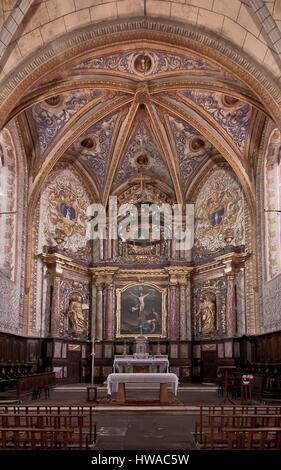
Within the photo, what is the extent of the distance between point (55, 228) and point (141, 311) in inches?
215

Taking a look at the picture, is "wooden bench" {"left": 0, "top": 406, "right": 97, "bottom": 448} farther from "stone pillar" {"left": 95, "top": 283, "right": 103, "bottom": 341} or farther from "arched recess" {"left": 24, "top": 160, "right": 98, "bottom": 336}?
"stone pillar" {"left": 95, "top": 283, "right": 103, "bottom": 341}

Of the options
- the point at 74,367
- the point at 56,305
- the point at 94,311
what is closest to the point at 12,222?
the point at 56,305

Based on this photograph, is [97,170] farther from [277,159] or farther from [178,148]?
[277,159]

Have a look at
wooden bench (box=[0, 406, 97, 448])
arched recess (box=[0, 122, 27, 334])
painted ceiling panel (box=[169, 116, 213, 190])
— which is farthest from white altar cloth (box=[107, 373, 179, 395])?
painted ceiling panel (box=[169, 116, 213, 190])

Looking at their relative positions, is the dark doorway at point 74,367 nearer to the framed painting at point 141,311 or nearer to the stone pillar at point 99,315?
the stone pillar at point 99,315

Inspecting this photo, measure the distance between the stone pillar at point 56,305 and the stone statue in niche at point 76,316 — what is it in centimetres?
114

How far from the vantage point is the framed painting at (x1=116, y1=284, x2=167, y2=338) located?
24484 millimetres

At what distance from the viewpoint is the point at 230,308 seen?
71.9 ft

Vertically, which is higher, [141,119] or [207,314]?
[141,119]

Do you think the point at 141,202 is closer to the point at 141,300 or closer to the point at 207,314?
the point at 141,300

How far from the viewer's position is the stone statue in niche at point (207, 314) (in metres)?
23.3

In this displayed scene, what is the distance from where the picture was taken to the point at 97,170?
2531cm
